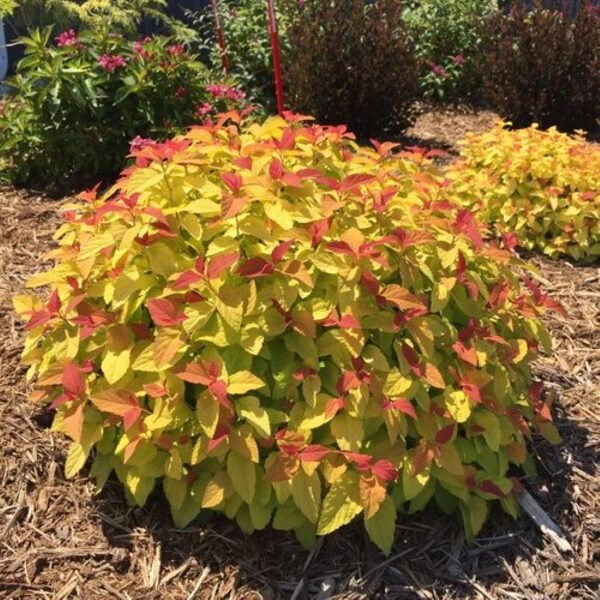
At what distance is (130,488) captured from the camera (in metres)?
2.14

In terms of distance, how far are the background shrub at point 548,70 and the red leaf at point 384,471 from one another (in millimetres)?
5345

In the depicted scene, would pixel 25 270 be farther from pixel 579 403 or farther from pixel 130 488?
pixel 579 403

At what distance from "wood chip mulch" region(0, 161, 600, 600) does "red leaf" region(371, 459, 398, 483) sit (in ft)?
1.07

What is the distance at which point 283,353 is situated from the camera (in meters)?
2.14

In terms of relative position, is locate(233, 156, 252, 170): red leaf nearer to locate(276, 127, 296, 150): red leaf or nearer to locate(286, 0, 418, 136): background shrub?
locate(276, 127, 296, 150): red leaf

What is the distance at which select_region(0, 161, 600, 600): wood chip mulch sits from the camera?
2.15 metres

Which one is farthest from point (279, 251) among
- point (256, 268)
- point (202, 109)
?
point (202, 109)

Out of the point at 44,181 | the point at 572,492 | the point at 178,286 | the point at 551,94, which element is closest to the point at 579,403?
the point at 572,492

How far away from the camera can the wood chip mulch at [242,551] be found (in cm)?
215

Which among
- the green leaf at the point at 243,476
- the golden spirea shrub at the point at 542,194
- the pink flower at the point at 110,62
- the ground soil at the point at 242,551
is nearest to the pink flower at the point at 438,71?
the golden spirea shrub at the point at 542,194

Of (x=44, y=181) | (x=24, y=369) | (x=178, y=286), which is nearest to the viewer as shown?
(x=178, y=286)

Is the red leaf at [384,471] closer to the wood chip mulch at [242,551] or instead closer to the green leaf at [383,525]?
the green leaf at [383,525]

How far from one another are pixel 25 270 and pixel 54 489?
1402 mm

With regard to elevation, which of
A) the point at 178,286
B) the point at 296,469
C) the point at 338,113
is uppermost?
the point at 178,286
